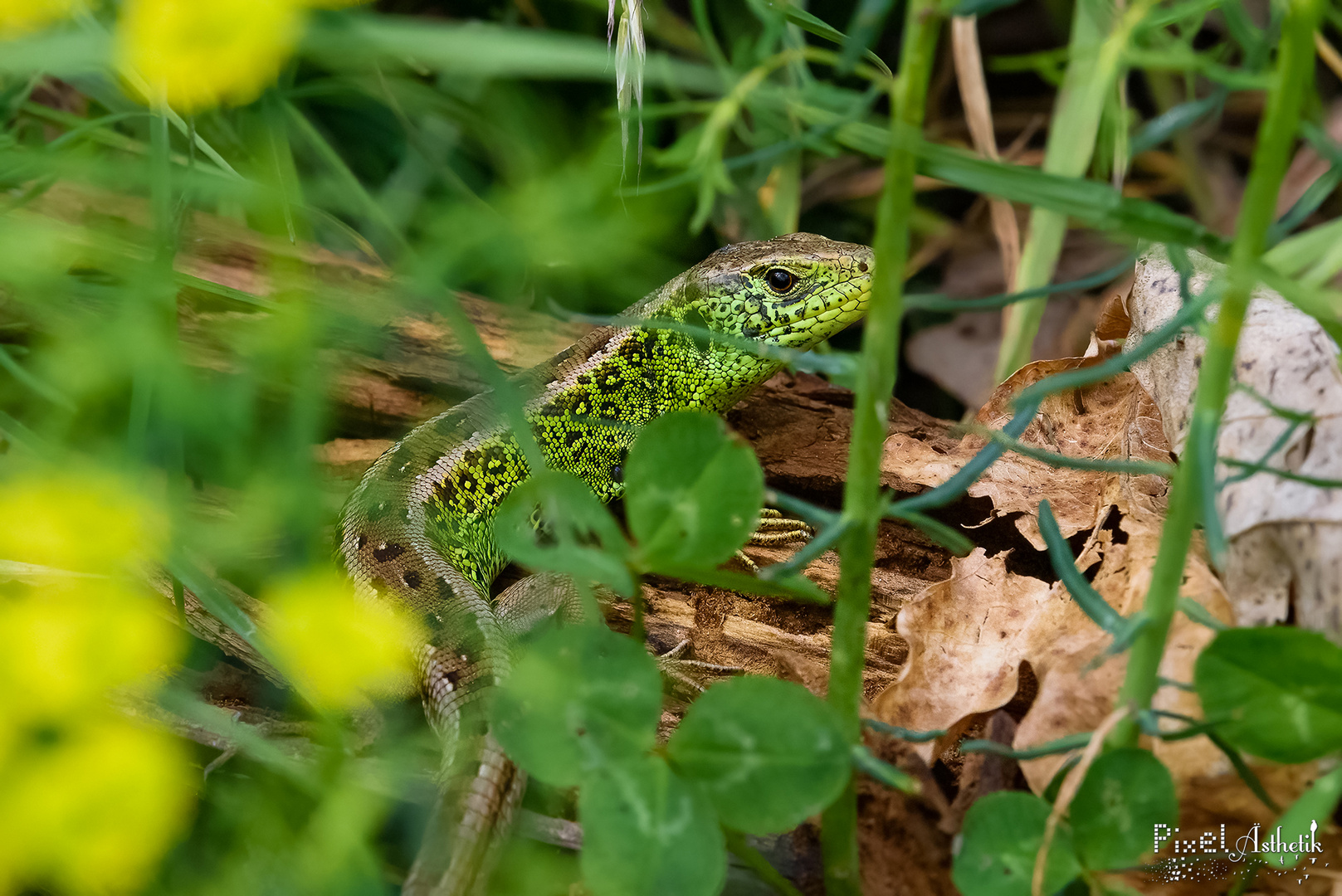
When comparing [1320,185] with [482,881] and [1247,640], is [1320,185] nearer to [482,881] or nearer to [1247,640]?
[1247,640]

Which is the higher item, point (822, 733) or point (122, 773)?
point (822, 733)

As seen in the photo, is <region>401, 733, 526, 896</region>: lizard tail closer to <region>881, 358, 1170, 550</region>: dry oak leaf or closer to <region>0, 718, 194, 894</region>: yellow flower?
<region>0, 718, 194, 894</region>: yellow flower

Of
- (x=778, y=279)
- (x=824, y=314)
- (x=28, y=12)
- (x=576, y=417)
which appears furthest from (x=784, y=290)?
(x=28, y=12)

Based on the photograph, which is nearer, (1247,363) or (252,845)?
(252,845)

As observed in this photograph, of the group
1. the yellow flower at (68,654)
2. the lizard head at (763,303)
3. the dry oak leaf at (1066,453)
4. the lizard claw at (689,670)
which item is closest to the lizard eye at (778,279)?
the lizard head at (763,303)

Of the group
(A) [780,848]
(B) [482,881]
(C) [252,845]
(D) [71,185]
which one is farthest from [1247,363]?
(D) [71,185]

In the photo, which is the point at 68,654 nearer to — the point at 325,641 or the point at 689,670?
the point at 325,641

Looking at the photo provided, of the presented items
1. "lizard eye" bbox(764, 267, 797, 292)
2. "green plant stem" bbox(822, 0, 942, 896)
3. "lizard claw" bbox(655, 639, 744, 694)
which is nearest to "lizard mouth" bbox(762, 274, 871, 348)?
"lizard eye" bbox(764, 267, 797, 292)

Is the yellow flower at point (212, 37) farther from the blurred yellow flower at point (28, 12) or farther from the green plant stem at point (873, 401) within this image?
the green plant stem at point (873, 401)

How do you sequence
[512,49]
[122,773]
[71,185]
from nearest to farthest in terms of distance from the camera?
[122,773], [512,49], [71,185]
